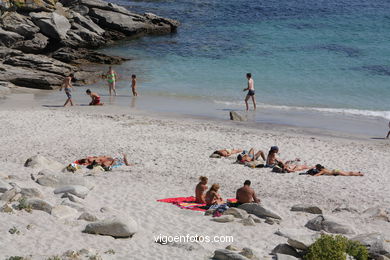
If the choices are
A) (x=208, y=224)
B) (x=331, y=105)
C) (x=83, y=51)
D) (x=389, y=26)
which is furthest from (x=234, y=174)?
(x=389, y=26)

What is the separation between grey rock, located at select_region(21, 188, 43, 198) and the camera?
42.3ft

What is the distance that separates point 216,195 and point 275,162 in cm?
413

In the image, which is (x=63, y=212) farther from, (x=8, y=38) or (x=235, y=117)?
(x=8, y=38)

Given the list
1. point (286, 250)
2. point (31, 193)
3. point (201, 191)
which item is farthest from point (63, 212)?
point (286, 250)

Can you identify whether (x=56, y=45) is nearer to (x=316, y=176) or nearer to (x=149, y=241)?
(x=316, y=176)

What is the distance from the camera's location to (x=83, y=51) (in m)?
35.3

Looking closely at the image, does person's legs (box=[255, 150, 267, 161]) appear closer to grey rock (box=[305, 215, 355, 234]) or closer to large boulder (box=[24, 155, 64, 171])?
grey rock (box=[305, 215, 355, 234])

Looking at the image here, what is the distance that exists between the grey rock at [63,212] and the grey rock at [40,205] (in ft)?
0.53

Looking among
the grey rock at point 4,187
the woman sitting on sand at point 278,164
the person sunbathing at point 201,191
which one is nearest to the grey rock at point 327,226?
the person sunbathing at point 201,191

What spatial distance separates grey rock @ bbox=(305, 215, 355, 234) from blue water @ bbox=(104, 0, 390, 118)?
14.3m

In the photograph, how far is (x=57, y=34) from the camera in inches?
1457

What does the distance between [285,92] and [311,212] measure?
15958 millimetres

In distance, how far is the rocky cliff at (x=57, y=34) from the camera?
1128 inches

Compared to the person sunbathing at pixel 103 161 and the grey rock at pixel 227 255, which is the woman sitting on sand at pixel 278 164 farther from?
the grey rock at pixel 227 255
